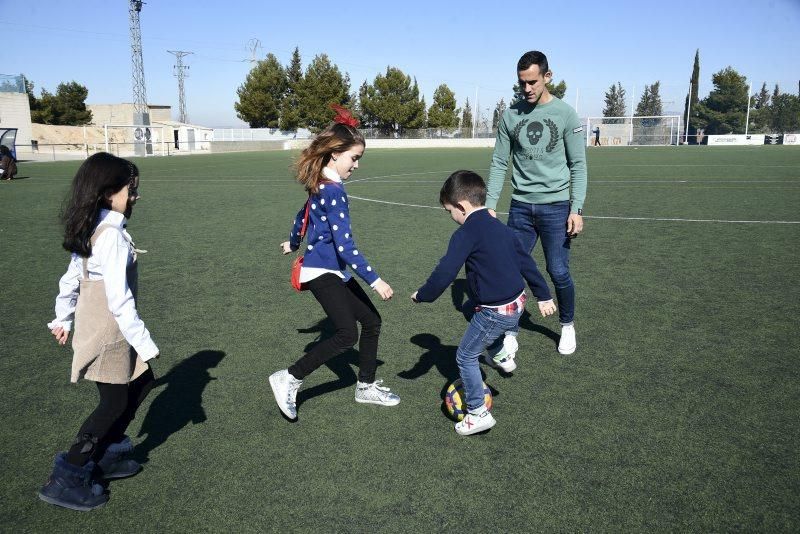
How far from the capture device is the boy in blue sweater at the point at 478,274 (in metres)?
3.65

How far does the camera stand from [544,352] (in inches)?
207

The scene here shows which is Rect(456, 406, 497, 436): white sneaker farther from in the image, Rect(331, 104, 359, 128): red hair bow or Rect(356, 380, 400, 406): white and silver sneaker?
Rect(331, 104, 359, 128): red hair bow

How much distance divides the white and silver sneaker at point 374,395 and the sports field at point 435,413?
62 millimetres

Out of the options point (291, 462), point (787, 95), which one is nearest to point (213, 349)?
point (291, 462)

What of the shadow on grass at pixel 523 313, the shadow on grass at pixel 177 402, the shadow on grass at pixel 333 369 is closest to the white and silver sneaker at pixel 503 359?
the shadow on grass at pixel 523 313

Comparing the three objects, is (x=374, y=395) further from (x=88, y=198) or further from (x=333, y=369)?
(x=88, y=198)

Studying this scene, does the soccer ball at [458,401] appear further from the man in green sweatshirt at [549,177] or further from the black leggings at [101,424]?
the black leggings at [101,424]

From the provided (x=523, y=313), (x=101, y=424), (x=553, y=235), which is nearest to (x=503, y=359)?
(x=553, y=235)

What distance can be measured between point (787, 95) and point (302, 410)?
10369 centimetres

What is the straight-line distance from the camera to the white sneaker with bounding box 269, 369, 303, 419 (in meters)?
4.02

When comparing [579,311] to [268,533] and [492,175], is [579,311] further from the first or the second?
[268,533]

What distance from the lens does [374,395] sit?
4.28 meters

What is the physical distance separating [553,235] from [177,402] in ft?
10.4

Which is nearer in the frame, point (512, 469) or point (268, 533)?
point (268, 533)
